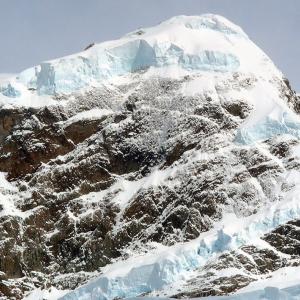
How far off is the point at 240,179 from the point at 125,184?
27.5m

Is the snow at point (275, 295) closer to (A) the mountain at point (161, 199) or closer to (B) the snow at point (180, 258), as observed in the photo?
(A) the mountain at point (161, 199)

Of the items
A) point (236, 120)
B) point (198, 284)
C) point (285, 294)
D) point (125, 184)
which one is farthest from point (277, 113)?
point (285, 294)

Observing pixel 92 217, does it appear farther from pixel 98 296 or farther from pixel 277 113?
pixel 277 113

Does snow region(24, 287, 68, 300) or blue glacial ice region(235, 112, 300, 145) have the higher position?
blue glacial ice region(235, 112, 300, 145)

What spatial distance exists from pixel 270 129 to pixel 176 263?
43084 millimetres

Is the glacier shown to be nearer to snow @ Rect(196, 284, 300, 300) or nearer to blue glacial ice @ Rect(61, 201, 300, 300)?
blue glacial ice @ Rect(61, 201, 300, 300)

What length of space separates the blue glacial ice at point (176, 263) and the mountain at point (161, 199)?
0.22 metres

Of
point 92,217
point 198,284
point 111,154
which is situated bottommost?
point 198,284

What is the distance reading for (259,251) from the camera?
158m

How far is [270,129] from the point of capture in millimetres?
183375

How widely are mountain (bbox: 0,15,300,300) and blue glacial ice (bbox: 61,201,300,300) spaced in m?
0.22

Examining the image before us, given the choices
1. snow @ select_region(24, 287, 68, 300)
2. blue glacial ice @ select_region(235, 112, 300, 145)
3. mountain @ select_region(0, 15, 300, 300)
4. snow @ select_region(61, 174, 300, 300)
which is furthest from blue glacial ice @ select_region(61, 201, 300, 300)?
Answer: blue glacial ice @ select_region(235, 112, 300, 145)

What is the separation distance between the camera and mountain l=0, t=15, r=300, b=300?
519ft

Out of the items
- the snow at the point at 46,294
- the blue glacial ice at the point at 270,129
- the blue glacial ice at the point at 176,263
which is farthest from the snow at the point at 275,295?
the blue glacial ice at the point at 270,129
